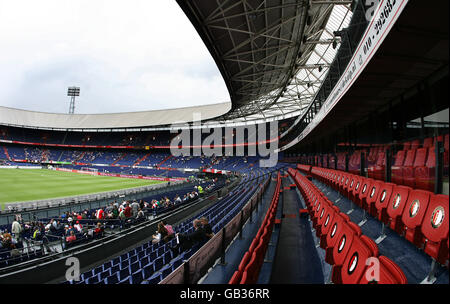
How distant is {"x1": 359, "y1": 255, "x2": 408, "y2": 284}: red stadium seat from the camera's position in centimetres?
171

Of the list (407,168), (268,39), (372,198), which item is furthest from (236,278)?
(268,39)

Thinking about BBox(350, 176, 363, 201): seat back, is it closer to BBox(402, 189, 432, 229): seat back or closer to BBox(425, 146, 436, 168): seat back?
BBox(425, 146, 436, 168): seat back

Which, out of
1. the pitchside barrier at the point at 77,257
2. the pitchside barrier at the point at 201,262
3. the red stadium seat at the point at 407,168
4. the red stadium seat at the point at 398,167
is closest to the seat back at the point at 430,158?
the red stadium seat at the point at 407,168

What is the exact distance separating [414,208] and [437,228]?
0.68 meters

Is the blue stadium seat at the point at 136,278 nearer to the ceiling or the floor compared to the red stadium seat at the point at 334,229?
nearer to the floor

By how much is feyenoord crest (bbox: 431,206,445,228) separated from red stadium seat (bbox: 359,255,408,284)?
3.98 ft

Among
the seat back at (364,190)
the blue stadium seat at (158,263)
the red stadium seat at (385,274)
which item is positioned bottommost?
the blue stadium seat at (158,263)

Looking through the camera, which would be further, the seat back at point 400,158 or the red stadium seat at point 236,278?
the seat back at point 400,158

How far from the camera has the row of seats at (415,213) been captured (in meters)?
2.53

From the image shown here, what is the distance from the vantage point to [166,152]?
182 feet

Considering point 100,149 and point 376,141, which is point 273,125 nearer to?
point 376,141

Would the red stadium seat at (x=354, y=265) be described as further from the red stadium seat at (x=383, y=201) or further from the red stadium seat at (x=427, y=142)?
the red stadium seat at (x=427, y=142)

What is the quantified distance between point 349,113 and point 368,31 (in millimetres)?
4842

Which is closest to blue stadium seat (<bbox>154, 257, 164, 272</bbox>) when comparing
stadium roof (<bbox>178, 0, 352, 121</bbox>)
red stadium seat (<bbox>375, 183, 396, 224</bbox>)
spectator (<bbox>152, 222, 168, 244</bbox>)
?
spectator (<bbox>152, 222, 168, 244</bbox>)
